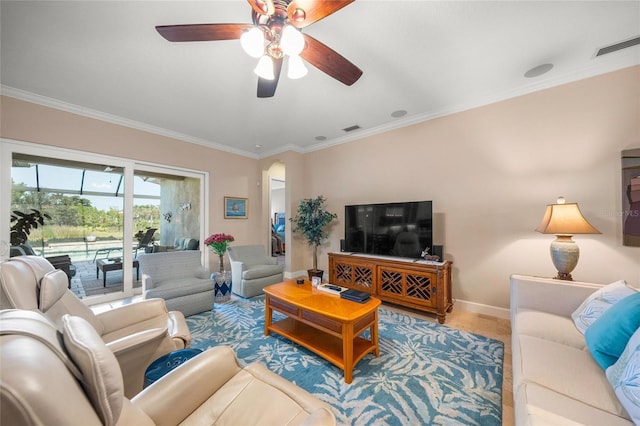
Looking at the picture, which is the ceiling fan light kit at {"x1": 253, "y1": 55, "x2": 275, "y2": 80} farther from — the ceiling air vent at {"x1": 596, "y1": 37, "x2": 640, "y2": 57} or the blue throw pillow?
the ceiling air vent at {"x1": 596, "y1": 37, "x2": 640, "y2": 57}

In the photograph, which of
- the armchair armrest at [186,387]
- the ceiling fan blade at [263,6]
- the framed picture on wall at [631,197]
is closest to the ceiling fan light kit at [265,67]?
the ceiling fan blade at [263,6]

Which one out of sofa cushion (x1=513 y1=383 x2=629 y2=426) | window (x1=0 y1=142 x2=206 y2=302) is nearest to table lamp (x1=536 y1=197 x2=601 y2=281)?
sofa cushion (x1=513 y1=383 x2=629 y2=426)

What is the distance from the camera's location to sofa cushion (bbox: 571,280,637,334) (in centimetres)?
157

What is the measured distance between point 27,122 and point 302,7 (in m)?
3.78

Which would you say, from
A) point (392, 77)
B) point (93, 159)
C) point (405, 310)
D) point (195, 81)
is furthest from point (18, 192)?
point (405, 310)

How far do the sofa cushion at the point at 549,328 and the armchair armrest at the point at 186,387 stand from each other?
1.96 metres

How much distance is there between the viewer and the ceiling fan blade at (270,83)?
1.81 m

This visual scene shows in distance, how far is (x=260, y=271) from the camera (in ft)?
12.5

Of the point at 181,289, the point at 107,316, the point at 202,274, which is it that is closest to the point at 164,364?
the point at 107,316

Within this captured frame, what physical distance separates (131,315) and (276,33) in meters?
2.34

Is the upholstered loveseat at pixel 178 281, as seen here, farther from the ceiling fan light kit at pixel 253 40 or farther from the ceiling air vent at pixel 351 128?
the ceiling air vent at pixel 351 128

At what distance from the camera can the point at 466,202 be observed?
319 cm

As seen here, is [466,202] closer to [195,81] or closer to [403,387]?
[403,387]

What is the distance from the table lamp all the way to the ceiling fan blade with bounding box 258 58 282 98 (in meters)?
2.82
